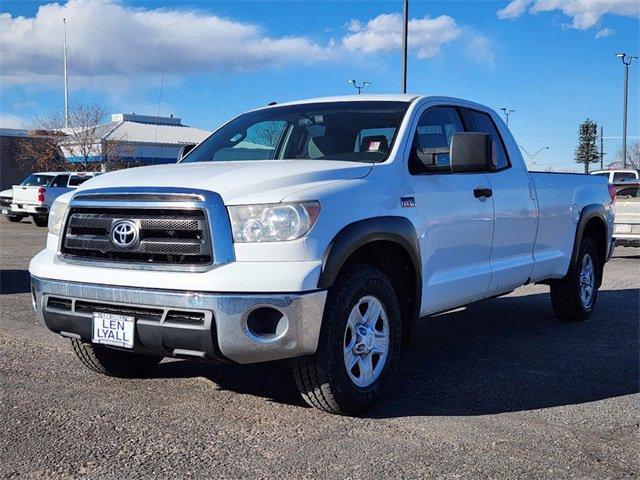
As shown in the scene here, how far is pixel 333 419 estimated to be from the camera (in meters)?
4.29

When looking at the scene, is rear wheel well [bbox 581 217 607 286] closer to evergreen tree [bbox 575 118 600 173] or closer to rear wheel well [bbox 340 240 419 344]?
rear wheel well [bbox 340 240 419 344]

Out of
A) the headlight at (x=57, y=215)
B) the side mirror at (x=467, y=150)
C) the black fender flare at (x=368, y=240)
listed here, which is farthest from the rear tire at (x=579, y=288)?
the headlight at (x=57, y=215)

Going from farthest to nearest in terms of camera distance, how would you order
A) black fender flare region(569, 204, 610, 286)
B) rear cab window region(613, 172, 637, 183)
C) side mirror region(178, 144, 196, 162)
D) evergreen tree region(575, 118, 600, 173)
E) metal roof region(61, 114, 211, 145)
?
evergreen tree region(575, 118, 600, 173) < metal roof region(61, 114, 211, 145) < rear cab window region(613, 172, 637, 183) < black fender flare region(569, 204, 610, 286) < side mirror region(178, 144, 196, 162)

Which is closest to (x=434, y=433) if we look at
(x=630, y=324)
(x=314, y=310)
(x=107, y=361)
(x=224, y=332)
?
(x=314, y=310)

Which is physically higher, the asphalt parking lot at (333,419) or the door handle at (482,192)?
the door handle at (482,192)

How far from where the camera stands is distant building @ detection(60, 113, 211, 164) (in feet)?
140

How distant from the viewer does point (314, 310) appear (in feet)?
13.0

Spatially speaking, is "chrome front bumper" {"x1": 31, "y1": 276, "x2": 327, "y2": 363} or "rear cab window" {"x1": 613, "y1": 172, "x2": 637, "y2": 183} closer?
"chrome front bumper" {"x1": 31, "y1": 276, "x2": 327, "y2": 363}

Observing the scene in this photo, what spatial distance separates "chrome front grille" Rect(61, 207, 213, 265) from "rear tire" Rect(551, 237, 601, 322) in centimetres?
448

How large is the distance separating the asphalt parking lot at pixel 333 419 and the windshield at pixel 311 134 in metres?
1.57

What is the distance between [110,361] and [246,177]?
174 cm

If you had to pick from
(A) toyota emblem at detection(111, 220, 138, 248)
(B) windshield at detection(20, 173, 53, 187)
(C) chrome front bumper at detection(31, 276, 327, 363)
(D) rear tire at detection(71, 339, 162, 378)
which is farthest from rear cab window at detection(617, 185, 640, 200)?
(B) windshield at detection(20, 173, 53, 187)

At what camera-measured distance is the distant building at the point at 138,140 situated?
42.6 m

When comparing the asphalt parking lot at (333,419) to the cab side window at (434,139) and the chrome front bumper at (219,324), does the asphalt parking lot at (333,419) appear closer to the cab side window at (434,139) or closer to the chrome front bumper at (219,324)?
the chrome front bumper at (219,324)
